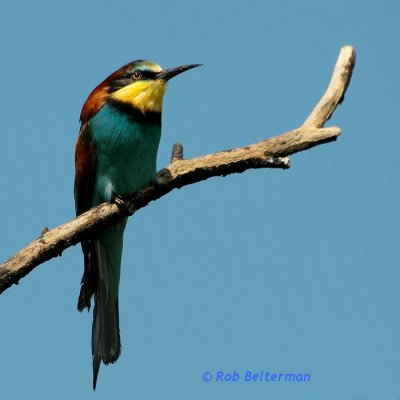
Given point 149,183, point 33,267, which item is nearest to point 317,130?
point 149,183

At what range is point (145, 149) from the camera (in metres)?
4.47

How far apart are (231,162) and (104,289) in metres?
1.40

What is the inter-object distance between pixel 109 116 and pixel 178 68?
588 mm

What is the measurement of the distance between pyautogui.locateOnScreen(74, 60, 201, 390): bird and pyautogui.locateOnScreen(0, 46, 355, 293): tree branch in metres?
0.33

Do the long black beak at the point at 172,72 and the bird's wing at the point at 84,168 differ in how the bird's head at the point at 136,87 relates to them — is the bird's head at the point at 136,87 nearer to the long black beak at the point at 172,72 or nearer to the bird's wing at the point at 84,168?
the long black beak at the point at 172,72

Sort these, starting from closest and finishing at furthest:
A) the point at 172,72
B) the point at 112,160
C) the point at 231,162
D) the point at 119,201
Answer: the point at 231,162 < the point at 119,201 < the point at 112,160 < the point at 172,72

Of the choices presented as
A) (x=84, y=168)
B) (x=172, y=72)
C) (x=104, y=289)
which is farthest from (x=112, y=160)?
(x=104, y=289)

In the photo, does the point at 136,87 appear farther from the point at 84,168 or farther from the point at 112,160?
the point at 84,168

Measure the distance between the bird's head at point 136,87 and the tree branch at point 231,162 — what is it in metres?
0.63

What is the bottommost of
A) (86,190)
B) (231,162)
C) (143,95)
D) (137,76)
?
(231,162)

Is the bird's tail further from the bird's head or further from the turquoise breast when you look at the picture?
the bird's head

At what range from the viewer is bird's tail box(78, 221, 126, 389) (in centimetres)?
456

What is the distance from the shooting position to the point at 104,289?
4.75 meters

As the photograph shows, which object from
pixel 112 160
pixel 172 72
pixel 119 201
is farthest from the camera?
pixel 172 72
